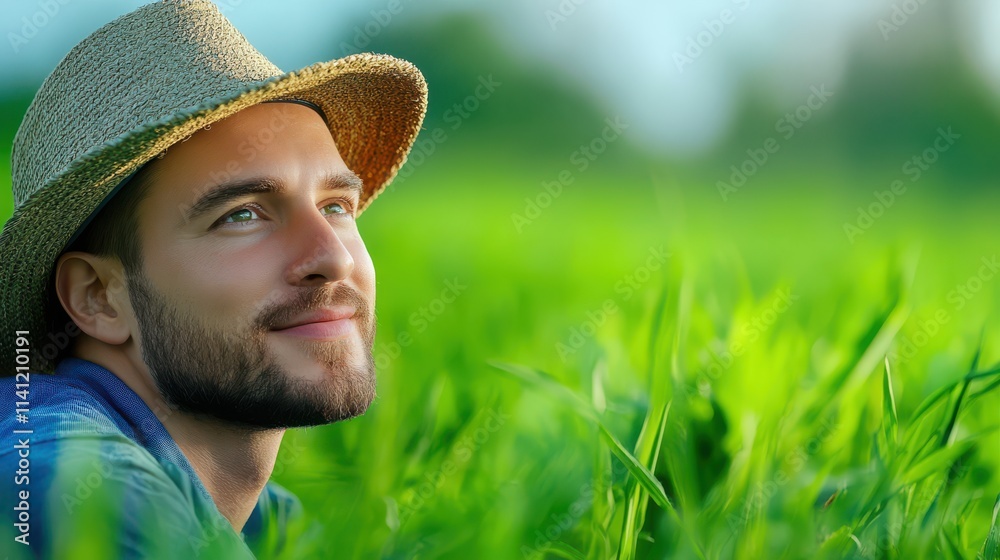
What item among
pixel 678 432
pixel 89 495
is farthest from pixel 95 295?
pixel 678 432

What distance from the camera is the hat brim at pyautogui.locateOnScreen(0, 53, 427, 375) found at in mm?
1470

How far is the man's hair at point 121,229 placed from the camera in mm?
1614

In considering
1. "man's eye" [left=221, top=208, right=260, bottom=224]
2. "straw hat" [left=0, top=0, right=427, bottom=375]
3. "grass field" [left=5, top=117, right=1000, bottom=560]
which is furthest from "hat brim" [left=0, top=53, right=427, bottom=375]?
"grass field" [left=5, top=117, right=1000, bottom=560]

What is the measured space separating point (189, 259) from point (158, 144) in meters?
0.20

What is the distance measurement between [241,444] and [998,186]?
540 centimetres

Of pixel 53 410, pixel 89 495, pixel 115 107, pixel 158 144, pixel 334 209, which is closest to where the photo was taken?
pixel 89 495

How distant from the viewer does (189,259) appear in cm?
158

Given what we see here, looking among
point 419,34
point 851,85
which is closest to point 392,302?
point 851,85

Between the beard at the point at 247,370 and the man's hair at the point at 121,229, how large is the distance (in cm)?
6

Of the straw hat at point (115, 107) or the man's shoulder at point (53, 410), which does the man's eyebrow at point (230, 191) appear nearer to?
the straw hat at point (115, 107)

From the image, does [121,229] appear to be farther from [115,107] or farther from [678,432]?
[678,432]

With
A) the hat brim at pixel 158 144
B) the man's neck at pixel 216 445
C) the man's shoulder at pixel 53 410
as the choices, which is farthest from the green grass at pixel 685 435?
the hat brim at pixel 158 144

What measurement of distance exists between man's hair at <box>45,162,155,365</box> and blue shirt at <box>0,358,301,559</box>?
290mm

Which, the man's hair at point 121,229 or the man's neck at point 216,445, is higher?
the man's hair at point 121,229
